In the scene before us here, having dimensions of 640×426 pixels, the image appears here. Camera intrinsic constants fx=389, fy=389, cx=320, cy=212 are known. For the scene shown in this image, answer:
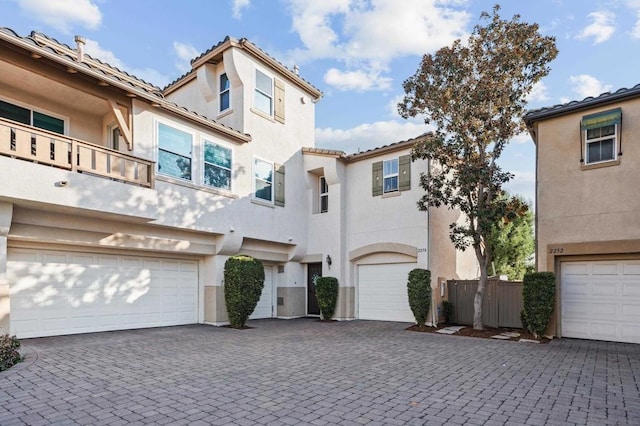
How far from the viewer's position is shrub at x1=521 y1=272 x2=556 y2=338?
10523 millimetres

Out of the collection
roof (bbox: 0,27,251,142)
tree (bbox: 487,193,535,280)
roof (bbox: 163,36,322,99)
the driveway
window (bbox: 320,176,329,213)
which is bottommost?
the driveway

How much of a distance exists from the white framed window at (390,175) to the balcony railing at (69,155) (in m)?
8.45

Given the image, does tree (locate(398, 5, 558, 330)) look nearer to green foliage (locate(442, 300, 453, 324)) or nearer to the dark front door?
green foliage (locate(442, 300, 453, 324))

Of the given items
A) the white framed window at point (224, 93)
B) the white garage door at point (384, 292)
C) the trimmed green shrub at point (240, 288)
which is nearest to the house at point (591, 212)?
the white garage door at point (384, 292)

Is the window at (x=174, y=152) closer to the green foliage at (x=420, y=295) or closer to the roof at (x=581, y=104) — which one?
the green foliage at (x=420, y=295)

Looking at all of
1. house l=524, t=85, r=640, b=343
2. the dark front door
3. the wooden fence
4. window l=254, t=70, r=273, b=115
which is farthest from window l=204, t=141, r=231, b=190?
house l=524, t=85, r=640, b=343

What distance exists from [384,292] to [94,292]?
386 inches

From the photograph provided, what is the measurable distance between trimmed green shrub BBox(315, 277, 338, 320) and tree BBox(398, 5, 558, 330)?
502 centimetres

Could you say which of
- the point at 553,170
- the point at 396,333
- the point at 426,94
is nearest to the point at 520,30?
the point at 426,94

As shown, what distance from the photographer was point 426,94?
12820 millimetres

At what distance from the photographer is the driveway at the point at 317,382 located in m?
4.92

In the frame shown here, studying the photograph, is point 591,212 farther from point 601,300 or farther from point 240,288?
point 240,288

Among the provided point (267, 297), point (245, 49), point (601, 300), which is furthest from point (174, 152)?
point (601, 300)

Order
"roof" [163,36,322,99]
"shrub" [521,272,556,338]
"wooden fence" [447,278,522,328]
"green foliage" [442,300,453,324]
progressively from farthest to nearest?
1. "roof" [163,36,322,99]
2. "green foliage" [442,300,453,324]
3. "wooden fence" [447,278,522,328]
4. "shrub" [521,272,556,338]
